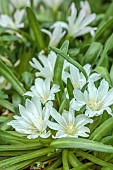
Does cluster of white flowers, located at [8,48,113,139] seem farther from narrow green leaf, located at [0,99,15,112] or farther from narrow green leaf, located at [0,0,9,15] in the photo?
narrow green leaf, located at [0,0,9,15]

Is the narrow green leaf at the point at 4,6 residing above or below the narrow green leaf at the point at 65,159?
above

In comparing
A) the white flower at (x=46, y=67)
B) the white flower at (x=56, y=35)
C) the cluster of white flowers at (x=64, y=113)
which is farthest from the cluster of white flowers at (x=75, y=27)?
the cluster of white flowers at (x=64, y=113)

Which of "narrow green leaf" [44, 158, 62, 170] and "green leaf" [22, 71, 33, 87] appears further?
"green leaf" [22, 71, 33, 87]

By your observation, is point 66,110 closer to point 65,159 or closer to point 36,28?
point 65,159

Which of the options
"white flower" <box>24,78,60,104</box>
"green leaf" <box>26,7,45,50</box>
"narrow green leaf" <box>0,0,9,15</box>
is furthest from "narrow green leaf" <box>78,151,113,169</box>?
"narrow green leaf" <box>0,0,9,15</box>

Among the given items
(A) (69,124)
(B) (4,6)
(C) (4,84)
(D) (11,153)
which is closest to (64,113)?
(A) (69,124)

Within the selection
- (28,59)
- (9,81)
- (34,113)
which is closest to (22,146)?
(34,113)

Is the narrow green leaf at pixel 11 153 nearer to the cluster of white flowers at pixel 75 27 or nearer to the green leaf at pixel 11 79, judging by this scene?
the green leaf at pixel 11 79
